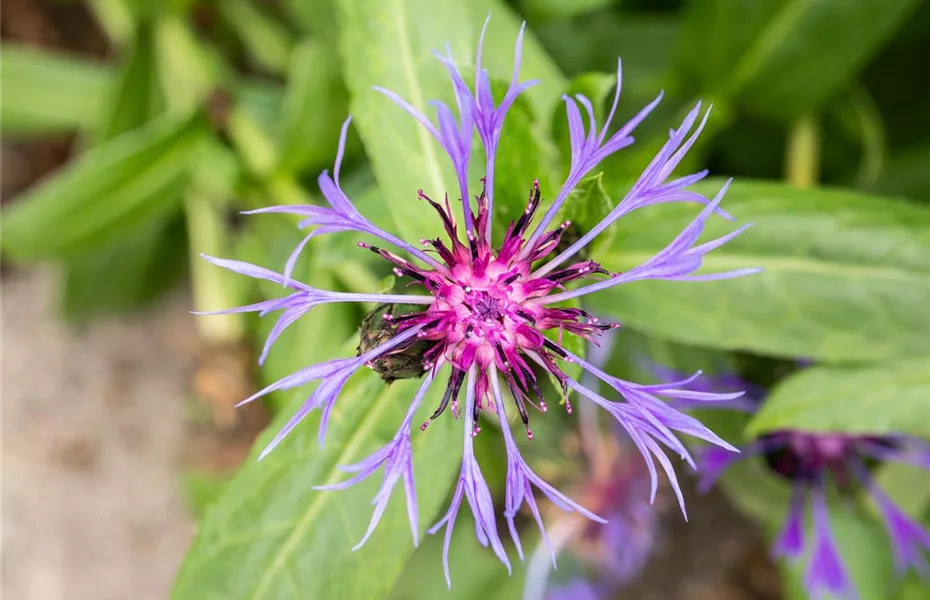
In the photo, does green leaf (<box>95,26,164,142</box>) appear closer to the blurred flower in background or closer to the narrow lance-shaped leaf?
the narrow lance-shaped leaf

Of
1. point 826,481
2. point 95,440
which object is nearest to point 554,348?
point 826,481

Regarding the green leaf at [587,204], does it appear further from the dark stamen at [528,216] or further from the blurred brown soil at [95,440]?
the blurred brown soil at [95,440]

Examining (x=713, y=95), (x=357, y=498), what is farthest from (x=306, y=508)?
(x=713, y=95)

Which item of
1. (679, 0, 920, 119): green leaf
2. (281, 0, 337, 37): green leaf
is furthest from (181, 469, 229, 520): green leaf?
(679, 0, 920, 119): green leaf

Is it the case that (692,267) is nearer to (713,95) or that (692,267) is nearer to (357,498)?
(357,498)

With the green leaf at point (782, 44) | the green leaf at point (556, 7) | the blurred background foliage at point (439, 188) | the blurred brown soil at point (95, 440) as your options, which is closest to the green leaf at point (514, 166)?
the blurred background foliage at point (439, 188)
